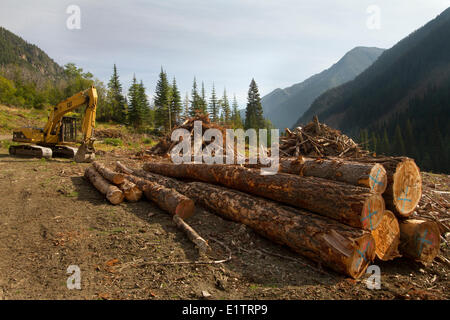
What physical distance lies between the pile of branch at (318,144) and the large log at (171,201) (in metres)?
6.07

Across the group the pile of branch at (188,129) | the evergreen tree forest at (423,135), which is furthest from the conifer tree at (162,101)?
the evergreen tree forest at (423,135)

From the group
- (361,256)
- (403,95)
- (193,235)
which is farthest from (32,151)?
(403,95)

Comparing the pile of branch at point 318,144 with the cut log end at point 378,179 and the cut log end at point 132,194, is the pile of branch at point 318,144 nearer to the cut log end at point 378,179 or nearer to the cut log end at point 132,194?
the cut log end at point 378,179

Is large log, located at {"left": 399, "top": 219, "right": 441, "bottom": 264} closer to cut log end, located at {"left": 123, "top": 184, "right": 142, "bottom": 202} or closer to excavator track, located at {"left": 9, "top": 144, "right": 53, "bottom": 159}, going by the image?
cut log end, located at {"left": 123, "top": 184, "right": 142, "bottom": 202}

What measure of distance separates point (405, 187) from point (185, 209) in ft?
14.8

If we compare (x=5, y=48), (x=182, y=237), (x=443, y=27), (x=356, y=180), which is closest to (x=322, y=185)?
(x=356, y=180)

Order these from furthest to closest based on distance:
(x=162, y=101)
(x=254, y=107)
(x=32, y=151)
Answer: (x=254, y=107), (x=162, y=101), (x=32, y=151)

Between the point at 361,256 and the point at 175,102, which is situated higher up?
the point at 175,102

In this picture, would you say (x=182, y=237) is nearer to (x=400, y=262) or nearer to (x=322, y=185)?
(x=322, y=185)

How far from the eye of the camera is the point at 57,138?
1401cm

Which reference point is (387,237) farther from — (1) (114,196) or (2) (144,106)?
(2) (144,106)

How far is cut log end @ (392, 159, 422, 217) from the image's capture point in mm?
4164
